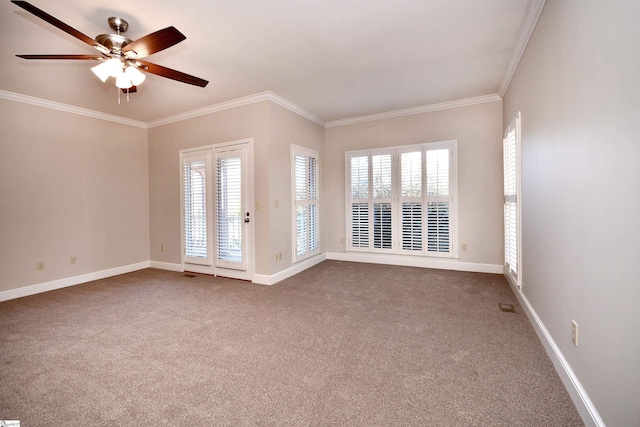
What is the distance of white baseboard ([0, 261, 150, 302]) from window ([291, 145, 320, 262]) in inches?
118

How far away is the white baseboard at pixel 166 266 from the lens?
4.83 metres

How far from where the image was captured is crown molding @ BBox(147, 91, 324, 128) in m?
3.98

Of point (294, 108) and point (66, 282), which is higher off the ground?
point (294, 108)

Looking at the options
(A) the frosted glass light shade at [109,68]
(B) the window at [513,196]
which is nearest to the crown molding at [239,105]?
(A) the frosted glass light shade at [109,68]

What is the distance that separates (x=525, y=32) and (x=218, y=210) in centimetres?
424

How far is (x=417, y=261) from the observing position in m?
4.79

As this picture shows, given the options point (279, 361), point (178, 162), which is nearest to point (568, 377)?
point (279, 361)

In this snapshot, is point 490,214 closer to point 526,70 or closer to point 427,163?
point 427,163

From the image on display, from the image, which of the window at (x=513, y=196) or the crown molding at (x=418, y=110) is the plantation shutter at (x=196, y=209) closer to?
the crown molding at (x=418, y=110)

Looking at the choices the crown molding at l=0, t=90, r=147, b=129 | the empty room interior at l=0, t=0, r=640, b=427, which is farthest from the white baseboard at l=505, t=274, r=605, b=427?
the crown molding at l=0, t=90, r=147, b=129

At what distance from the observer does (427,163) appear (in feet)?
15.3

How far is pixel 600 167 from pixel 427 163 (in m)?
3.40

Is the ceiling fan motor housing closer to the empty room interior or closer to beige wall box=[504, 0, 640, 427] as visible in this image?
the empty room interior

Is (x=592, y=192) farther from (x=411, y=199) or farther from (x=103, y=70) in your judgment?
(x=103, y=70)
